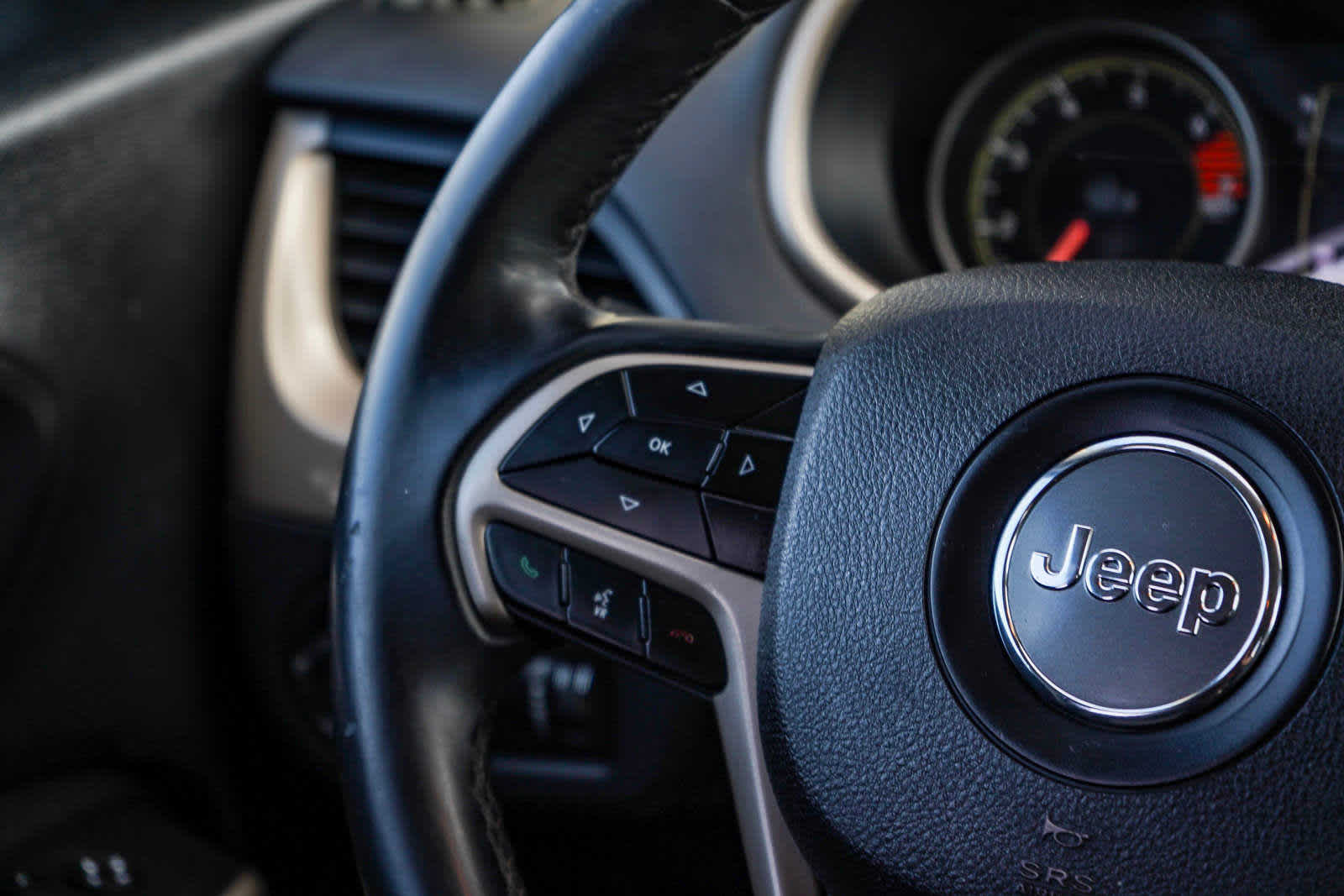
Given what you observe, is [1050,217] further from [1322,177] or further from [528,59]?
[528,59]

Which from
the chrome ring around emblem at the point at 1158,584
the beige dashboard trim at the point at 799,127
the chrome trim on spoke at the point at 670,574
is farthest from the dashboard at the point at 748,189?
the chrome ring around emblem at the point at 1158,584

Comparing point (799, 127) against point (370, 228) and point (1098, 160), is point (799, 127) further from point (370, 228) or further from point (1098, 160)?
point (370, 228)

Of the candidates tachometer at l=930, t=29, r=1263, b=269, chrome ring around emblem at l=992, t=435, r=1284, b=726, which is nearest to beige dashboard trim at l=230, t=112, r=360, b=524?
tachometer at l=930, t=29, r=1263, b=269

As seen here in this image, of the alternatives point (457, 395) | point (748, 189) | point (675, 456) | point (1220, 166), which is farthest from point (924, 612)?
point (1220, 166)

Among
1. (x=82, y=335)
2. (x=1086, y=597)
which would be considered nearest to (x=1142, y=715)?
(x=1086, y=597)

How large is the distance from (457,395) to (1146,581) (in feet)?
1.16

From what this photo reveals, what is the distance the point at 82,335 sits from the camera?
1313mm

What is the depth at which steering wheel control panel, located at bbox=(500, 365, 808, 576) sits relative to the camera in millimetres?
741

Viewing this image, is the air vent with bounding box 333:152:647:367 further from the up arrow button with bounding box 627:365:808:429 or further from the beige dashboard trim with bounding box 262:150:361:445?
the up arrow button with bounding box 627:365:808:429

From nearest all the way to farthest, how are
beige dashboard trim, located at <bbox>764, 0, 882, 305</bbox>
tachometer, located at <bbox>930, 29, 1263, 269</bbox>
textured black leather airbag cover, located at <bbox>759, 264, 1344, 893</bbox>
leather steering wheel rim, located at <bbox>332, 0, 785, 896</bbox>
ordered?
1. textured black leather airbag cover, located at <bbox>759, 264, 1344, 893</bbox>
2. leather steering wheel rim, located at <bbox>332, 0, 785, 896</bbox>
3. beige dashboard trim, located at <bbox>764, 0, 882, 305</bbox>
4. tachometer, located at <bbox>930, 29, 1263, 269</bbox>

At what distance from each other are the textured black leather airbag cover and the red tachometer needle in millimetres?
727

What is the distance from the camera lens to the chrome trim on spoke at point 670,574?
0.74 m

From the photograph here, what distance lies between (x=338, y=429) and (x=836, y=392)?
767 millimetres

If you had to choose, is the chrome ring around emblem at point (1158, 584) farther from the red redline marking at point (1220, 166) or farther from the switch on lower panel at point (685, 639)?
the red redline marking at point (1220, 166)
